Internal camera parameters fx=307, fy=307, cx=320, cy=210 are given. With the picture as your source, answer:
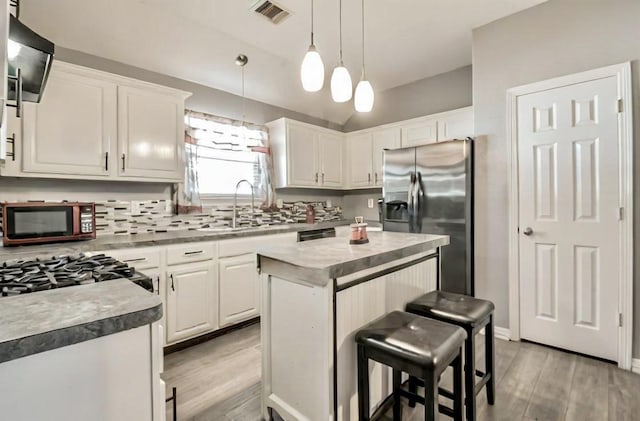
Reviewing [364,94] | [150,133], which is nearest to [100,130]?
[150,133]

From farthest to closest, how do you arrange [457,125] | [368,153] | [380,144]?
[368,153], [380,144], [457,125]

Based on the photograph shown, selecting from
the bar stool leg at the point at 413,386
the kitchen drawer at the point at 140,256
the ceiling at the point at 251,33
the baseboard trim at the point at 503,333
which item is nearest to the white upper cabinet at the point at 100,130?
the ceiling at the point at 251,33

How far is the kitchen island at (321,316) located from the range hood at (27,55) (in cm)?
128

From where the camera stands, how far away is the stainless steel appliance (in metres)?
1.97

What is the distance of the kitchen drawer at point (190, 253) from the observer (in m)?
2.43

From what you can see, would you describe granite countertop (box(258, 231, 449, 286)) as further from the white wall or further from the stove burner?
the white wall

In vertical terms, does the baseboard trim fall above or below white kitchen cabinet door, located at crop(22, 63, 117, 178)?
below

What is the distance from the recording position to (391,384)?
178 cm

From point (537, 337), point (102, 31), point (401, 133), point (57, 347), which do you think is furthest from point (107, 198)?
point (537, 337)

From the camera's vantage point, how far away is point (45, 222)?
209 cm

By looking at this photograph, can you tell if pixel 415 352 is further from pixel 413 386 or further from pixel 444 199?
pixel 444 199

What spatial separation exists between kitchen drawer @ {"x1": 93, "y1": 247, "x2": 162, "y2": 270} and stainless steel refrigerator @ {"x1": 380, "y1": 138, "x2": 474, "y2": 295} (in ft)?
7.50

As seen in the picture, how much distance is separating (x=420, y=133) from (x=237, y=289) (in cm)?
277

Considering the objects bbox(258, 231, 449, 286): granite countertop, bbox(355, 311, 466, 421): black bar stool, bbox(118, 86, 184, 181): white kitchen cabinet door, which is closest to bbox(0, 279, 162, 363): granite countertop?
bbox(258, 231, 449, 286): granite countertop
